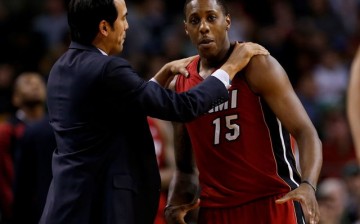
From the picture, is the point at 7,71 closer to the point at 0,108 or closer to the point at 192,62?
the point at 0,108

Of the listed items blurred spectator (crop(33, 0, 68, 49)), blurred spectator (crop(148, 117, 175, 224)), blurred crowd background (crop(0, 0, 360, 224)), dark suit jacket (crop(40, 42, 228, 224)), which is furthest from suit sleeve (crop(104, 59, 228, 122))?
blurred spectator (crop(33, 0, 68, 49))

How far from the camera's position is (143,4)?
12.8 metres

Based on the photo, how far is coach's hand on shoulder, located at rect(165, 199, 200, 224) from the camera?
5.32 m

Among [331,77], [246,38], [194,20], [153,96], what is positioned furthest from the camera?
[246,38]

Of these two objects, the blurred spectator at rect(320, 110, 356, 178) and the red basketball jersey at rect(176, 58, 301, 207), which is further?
the blurred spectator at rect(320, 110, 356, 178)

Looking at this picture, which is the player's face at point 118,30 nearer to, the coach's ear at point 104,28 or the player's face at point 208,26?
the coach's ear at point 104,28

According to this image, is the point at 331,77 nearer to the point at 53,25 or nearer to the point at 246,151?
the point at 53,25

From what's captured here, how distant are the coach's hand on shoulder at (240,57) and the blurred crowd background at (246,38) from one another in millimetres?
5759

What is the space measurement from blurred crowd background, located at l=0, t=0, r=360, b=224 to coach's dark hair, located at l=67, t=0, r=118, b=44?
5955mm

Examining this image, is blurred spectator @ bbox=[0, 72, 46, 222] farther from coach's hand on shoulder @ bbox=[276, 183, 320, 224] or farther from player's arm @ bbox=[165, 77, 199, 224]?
coach's hand on shoulder @ bbox=[276, 183, 320, 224]

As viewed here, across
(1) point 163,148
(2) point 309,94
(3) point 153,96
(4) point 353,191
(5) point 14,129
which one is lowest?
(4) point 353,191

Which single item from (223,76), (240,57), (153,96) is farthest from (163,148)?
(153,96)

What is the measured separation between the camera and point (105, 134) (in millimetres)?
4664

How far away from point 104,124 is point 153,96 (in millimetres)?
299
